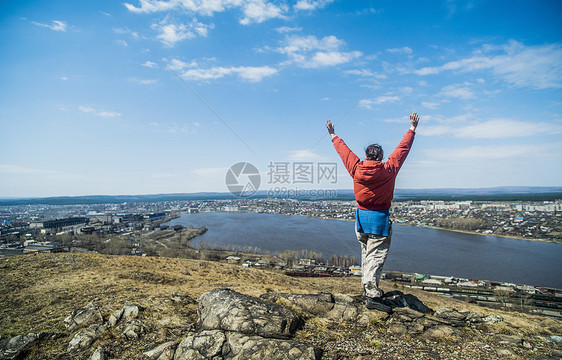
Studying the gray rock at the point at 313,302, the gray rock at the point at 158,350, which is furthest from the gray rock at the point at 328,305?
the gray rock at the point at 158,350

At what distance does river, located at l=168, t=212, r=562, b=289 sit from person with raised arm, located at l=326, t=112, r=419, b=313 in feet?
74.9

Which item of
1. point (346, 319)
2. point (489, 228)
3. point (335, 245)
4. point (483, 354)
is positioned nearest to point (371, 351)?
point (346, 319)

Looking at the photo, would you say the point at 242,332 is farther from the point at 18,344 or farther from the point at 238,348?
the point at 18,344

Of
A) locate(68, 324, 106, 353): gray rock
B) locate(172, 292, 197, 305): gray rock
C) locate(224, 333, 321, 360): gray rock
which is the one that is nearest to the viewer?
locate(224, 333, 321, 360): gray rock

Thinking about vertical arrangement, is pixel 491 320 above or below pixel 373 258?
below

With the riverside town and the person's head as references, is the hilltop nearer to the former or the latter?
the person's head

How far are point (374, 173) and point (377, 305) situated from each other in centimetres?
170

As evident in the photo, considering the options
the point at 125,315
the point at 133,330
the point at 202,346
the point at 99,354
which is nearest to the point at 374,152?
the point at 202,346

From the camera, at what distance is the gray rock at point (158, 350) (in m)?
2.53

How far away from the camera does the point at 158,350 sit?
8.49 ft

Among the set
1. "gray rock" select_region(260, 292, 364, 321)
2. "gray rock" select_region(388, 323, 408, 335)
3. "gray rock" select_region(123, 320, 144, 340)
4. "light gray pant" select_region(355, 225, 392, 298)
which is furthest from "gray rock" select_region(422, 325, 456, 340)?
"gray rock" select_region(123, 320, 144, 340)

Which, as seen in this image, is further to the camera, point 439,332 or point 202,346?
point 439,332

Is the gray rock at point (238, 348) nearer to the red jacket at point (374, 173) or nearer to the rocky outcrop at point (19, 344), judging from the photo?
the red jacket at point (374, 173)

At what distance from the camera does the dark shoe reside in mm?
3244
